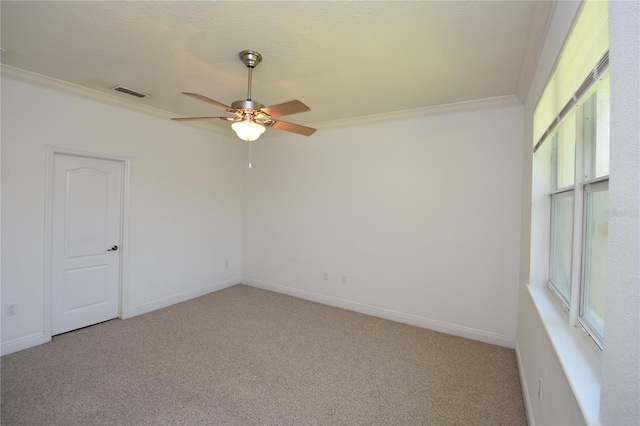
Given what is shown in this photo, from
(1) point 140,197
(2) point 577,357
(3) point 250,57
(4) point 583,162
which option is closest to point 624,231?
(2) point 577,357

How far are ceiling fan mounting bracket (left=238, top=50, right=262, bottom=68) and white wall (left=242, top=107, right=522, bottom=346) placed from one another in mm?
2043

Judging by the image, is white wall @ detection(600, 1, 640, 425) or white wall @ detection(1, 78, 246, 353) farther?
white wall @ detection(1, 78, 246, 353)

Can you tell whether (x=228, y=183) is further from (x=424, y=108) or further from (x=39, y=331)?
(x=424, y=108)

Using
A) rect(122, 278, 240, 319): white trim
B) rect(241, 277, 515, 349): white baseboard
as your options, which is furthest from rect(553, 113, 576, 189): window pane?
rect(122, 278, 240, 319): white trim

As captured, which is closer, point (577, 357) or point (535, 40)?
point (577, 357)

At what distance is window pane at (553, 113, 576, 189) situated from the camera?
1866 mm

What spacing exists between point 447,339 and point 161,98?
14.5 ft

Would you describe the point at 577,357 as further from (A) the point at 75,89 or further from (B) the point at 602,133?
(A) the point at 75,89

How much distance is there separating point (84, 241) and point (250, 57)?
2.98 m

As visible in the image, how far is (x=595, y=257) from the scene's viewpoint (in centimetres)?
148

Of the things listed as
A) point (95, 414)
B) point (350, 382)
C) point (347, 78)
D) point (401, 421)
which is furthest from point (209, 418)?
point (347, 78)

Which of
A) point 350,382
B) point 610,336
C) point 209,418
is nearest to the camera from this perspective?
point 610,336

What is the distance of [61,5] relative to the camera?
6.40 ft

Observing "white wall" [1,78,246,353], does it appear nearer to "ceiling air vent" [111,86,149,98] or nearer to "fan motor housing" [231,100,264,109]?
"ceiling air vent" [111,86,149,98]
